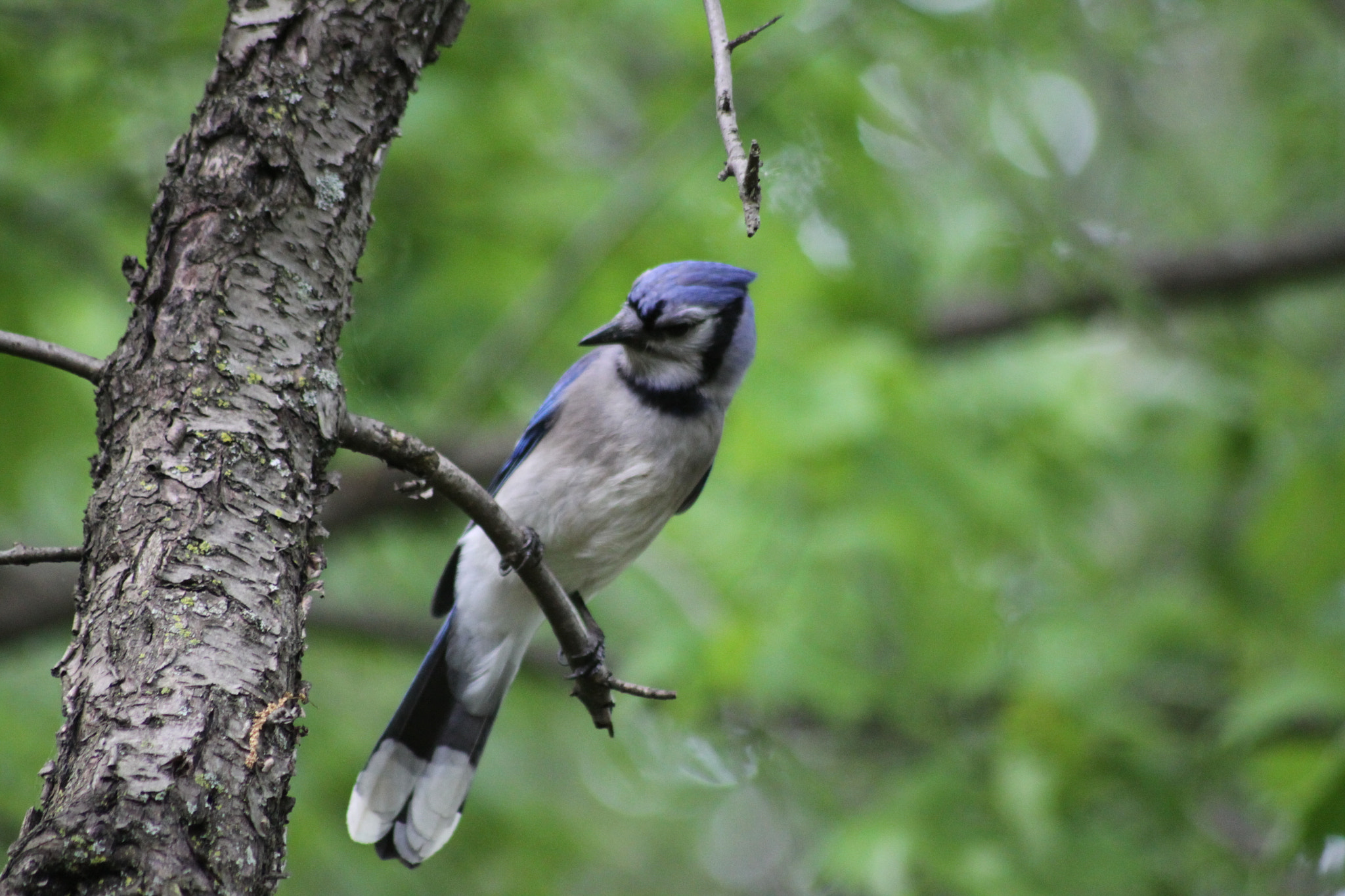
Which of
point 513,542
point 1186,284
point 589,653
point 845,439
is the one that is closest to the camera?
point 513,542

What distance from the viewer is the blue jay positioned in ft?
8.97

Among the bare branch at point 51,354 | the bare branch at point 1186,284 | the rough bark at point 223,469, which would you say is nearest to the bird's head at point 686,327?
the rough bark at point 223,469

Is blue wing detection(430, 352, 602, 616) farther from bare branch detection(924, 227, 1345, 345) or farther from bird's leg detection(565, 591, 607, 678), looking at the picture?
bare branch detection(924, 227, 1345, 345)

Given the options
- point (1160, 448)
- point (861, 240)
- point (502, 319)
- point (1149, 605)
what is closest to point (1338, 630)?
point (1149, 605)

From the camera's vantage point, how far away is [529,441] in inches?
124

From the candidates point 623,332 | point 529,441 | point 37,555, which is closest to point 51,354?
point 37,555

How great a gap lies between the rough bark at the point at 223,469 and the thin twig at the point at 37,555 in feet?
0.08

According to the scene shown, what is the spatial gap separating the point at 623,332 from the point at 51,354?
4.52 feet

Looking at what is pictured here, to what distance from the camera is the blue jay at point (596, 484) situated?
8.97 ft

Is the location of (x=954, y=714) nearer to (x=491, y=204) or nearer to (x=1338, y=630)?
(x=1338, y=630)

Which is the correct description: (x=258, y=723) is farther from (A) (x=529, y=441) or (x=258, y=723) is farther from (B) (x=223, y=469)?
(A) (x=529, y=441)

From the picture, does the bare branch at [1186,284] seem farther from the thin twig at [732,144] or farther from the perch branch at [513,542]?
the thin twig at [732,144]

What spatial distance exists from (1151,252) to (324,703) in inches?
138

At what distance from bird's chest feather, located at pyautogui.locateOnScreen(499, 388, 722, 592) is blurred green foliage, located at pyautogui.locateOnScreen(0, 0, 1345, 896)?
47 centimetres
